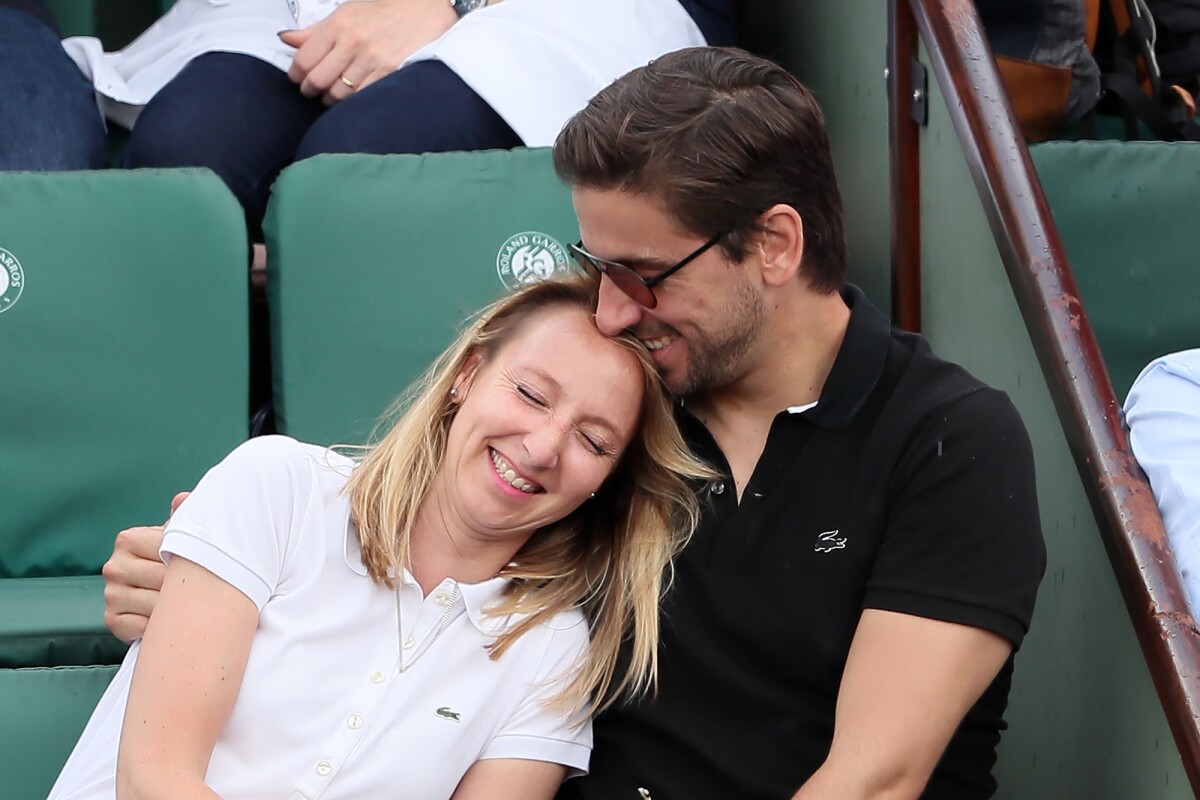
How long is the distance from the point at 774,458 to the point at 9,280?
3.88 ft

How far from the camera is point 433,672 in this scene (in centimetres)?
156

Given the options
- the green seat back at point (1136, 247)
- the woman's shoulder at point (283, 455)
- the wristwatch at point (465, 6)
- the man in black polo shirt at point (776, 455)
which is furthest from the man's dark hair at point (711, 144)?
the wristwatch at point (465, 6)

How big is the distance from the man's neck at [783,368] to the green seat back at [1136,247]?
87 centimetres

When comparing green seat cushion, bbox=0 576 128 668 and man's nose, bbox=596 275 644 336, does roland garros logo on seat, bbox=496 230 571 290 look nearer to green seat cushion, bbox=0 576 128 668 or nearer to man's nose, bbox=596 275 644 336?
man's nose, bbox=596 275 644 336

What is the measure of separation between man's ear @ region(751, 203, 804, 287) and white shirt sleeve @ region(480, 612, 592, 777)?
1.45 feet

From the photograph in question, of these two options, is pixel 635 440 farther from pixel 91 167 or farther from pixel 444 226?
pixel 91 167

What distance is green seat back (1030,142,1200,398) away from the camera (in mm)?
2365

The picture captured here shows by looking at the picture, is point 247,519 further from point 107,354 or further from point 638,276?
point 107,354

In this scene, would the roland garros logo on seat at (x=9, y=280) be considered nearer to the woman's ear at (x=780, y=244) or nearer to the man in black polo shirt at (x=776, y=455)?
the man in black polo shirt at (x=776, y=455)

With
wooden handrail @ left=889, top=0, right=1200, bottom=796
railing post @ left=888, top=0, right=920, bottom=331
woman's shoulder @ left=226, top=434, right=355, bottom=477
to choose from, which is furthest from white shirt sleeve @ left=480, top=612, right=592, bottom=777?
railing post @ left=888, top=0, right=920, bottom=331

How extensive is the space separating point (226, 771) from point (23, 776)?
19.2 inches

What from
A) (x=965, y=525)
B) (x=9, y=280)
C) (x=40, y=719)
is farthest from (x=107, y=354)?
(x=965, y=525)

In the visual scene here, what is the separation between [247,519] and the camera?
59.4 inches

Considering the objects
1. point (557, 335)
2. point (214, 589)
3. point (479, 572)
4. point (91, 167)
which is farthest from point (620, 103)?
point (91, 167)
